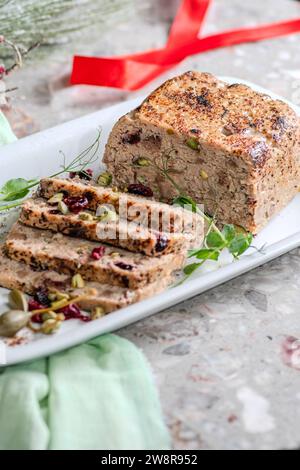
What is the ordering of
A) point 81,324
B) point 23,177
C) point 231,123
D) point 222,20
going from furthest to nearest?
point 222,20, point 23,177, point 231,123, point 81,324

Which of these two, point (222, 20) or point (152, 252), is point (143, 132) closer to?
point (152, 252)

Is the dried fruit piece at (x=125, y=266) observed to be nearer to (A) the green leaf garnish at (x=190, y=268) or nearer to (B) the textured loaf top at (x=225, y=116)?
(A) the green leaf garnish at (x=190, y=268)

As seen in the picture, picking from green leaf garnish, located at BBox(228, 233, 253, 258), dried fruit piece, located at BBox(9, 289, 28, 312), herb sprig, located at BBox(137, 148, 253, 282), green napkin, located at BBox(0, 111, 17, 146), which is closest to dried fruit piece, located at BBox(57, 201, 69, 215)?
dried fruit piece, located at BBox(9, 289, 28, 312)

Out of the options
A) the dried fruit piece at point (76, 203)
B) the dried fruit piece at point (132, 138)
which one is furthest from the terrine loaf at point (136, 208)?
the dried fruit piece at point (132, 138)

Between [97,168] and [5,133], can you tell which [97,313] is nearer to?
[97,168]

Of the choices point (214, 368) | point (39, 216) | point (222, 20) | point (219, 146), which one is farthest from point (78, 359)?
point (222, 20)

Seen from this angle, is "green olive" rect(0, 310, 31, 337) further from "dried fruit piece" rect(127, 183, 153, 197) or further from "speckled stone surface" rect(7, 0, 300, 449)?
"dried fruit piece" rect(127, 183, 153, 197)
